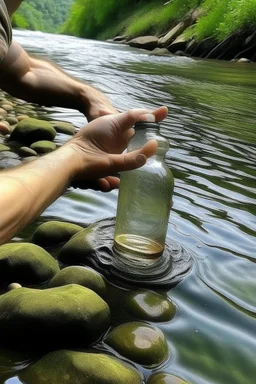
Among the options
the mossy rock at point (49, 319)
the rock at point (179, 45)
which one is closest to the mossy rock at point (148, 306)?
the mossy rock at point (49, 319)

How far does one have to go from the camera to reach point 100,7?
41312 mm

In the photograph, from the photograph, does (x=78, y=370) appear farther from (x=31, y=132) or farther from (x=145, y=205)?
(x=31, y=132)

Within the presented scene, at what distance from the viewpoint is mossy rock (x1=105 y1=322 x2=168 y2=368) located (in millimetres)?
1412

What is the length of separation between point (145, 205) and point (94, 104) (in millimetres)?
1096

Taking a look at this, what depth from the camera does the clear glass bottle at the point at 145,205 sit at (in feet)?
6.57

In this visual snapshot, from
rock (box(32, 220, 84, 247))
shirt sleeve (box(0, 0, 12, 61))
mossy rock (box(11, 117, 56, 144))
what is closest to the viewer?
rock (box(32, 220, 84, 247))

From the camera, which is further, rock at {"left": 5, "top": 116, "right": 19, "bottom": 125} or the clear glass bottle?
rock at {"left": 5, "top": 116, "right": 19, "bottom": 125}

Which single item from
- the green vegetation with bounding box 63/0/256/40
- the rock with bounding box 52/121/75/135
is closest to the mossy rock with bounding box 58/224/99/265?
the rock with bounding box 52/121/75/135

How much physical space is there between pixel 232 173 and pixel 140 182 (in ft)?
4.47

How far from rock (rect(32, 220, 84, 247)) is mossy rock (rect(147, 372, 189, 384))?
86cm

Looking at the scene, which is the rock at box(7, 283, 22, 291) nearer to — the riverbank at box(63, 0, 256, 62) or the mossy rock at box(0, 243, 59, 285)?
the mossy rock at box(0, 243, 59, 285)

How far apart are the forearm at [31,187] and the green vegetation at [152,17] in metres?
13.8

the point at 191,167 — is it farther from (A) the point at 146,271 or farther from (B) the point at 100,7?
(B) the point at 100,7

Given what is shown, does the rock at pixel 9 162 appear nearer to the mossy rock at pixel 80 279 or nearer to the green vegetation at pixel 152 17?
the mossy rock at pixel 80 279
